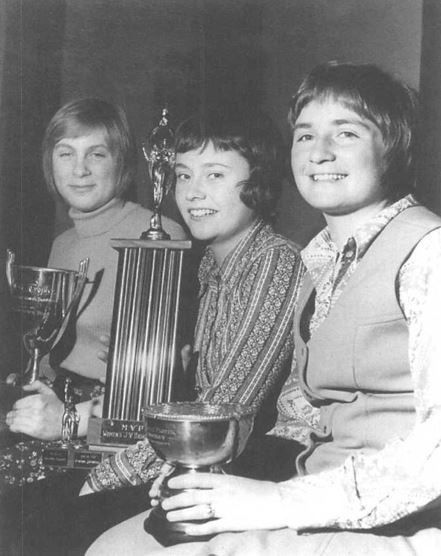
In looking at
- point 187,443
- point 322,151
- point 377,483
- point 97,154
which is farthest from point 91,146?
point 377,483

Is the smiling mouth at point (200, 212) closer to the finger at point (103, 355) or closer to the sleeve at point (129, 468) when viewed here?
the finger at point (103, 355)

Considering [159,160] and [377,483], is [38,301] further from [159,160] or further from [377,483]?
[377,483]

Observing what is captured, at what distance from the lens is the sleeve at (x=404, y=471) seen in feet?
2.44

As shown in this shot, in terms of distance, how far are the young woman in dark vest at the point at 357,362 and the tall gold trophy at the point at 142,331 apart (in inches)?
11.5

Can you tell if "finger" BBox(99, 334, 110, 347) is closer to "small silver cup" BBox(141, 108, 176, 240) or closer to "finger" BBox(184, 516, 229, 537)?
"small silver cup" BBox(141, 108, 176, 240)

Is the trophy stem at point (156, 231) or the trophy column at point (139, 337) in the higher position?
the trophy stem at point (156, 231)

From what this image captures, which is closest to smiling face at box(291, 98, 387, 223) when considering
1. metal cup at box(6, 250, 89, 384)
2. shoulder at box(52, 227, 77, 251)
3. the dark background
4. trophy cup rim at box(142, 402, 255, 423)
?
the dark background

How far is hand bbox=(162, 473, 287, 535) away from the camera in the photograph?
81 cm

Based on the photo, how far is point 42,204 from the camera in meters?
1.65

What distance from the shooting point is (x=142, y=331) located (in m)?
1.30

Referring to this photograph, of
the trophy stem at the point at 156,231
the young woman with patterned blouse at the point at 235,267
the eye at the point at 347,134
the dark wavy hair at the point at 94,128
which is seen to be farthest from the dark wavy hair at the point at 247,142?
the eye at the point at 347,134

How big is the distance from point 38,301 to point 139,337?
0.22 meters

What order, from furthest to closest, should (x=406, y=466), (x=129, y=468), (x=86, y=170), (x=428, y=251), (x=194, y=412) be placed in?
(x=86, y=170) < (x=129, y=468) < (x=194, y=412) < (x=428, y=251) < (x=406, y=466)

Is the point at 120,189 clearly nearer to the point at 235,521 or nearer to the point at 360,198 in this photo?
the point at 360,198
